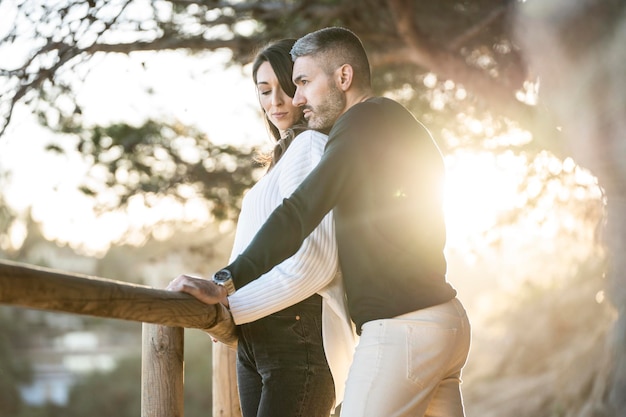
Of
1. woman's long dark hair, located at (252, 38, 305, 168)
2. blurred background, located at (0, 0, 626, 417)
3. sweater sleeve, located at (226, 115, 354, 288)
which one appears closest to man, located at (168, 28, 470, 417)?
sweater sleeve, located at (226, 115, 354, 288)

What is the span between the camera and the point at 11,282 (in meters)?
1.36

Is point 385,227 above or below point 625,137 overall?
above

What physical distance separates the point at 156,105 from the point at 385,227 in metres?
5.64

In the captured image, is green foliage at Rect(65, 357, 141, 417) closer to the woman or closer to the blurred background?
the blurred background

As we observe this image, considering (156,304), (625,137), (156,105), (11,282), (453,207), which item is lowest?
(453,207)

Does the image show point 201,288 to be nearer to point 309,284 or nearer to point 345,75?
point 309,284

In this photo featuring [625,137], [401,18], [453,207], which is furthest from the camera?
[453,207]

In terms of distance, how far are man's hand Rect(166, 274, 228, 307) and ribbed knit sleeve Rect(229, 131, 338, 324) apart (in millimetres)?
172

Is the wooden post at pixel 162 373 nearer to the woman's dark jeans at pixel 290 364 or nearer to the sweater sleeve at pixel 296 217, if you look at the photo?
the woman's dark jeans at pixel 290 364

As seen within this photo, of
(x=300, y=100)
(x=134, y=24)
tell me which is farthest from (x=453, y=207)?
(x=300, y=100)

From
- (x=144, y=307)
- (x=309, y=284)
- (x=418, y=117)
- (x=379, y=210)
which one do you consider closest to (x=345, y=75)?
(x=379, y=210)

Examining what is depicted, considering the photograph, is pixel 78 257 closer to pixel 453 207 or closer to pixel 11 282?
pixel 453 207

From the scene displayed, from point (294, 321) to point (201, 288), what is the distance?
36 cm

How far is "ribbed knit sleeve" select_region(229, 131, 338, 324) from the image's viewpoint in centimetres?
198
